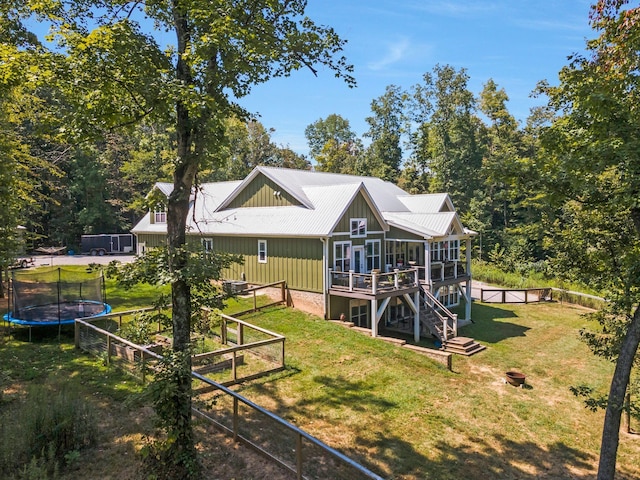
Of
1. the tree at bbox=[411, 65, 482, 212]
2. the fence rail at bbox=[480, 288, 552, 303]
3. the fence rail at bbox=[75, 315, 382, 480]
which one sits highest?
the tree at bbox=[411, 65, 482, 212]

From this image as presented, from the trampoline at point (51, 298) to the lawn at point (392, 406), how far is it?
0.60 metres

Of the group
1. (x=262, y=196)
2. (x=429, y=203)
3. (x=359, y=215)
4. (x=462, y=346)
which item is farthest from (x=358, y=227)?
(x=429, y=203)

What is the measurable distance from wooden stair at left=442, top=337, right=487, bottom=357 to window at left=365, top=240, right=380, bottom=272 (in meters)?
5.21

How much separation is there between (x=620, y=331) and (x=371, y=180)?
20996mm

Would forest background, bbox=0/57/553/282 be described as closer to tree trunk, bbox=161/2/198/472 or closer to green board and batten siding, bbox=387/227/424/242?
green board and batten siding, bbox=387/227/424/242

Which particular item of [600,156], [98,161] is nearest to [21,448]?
[600,156]

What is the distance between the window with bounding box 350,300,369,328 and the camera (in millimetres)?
20031

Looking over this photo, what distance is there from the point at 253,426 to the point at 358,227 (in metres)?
12.9

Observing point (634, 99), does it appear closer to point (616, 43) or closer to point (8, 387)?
point (616, 43)

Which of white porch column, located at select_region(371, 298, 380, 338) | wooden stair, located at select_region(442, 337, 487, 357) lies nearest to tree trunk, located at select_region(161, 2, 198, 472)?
white porch column, located at select_region(371, 298, 380, 338)

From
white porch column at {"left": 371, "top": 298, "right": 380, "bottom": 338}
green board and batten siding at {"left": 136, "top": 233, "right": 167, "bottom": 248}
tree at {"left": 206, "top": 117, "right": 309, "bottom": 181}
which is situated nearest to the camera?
white porch column at {"left": 371, "top": 298, "right": 380, "bottom": 338}

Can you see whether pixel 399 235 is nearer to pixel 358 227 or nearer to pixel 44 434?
pixel 358 227

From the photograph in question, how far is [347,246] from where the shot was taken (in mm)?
20031

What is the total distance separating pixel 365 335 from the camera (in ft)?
56.9
